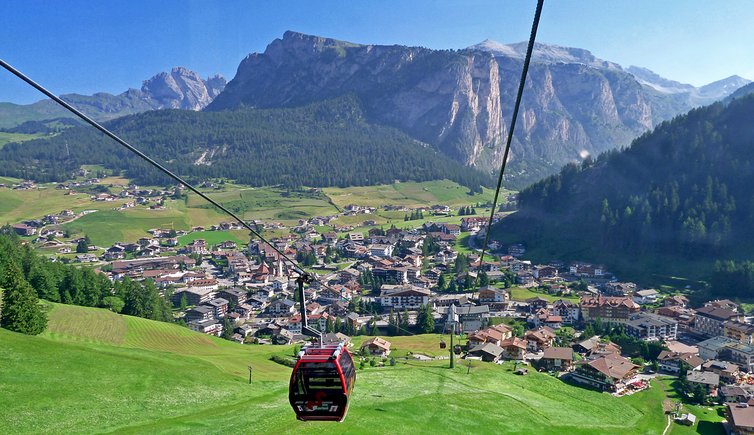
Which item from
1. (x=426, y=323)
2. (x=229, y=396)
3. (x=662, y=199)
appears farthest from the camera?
(x=662, y=199)

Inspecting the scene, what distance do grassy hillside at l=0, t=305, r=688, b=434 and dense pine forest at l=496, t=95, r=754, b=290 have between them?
188ft

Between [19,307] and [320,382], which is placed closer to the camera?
[320,382]

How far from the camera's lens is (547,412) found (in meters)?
35.2

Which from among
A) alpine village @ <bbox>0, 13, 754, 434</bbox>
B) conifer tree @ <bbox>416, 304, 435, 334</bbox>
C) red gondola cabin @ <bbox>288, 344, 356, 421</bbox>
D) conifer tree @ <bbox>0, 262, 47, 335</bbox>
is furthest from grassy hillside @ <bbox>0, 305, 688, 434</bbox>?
conifer tree @ <bbox>416, 304, 435, 334</bbox>

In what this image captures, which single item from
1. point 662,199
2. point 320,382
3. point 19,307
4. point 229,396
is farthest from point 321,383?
point 662,199

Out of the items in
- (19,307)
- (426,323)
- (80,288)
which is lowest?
(426,323)

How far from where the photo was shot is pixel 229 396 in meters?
30.3

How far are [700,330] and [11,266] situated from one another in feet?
259

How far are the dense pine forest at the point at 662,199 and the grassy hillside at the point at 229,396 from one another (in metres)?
57.2

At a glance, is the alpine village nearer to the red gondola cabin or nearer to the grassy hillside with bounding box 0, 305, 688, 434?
the grassy hillside with bounding box 0, 305, 688, 434

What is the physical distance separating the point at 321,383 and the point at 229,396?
839 inches

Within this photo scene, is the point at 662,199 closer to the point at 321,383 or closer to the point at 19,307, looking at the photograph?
the point at 19,307

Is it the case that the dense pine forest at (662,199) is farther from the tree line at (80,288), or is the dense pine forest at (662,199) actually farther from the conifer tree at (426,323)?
the tree line at (80,288)

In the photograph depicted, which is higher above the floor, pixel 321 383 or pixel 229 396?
pixel 321 383
